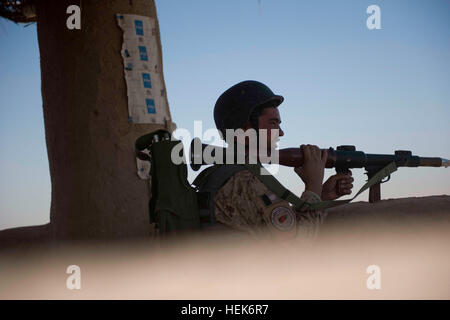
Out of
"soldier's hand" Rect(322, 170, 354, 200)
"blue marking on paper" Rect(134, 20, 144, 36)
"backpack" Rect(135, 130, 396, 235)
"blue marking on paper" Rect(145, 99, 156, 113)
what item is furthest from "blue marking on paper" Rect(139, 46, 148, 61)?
"soldier's hand" Rect(322, 170, 354, 200)

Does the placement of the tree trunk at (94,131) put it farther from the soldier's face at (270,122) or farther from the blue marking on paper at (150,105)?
the soldier's face at (270,122)

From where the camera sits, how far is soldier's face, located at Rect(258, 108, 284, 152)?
11.9 ft

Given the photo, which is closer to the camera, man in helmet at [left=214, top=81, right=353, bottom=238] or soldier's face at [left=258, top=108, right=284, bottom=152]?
man in helmet at [left=214, top=81, right=353, bottom=238]

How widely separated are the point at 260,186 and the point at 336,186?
0.88 m

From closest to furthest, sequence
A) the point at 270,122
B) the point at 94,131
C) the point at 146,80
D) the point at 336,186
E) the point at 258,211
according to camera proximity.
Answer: the point at 258,211 → the point at 270,122 → the point at 336,186 → the point at 94,131 → the point at 146,80

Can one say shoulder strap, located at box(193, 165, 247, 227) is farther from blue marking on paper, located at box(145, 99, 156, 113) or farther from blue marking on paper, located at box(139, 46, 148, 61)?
blue marking on paper, located at box(139, 46, 148, 61)

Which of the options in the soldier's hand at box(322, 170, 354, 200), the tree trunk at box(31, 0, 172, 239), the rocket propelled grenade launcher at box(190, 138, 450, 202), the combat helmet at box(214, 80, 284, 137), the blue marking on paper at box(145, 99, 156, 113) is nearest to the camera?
the rocket propelled grenade launcher at box(190, 138, 450, 202)

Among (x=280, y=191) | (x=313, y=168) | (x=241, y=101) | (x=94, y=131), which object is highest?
(x=241, y=101)

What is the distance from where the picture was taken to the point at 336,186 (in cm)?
395

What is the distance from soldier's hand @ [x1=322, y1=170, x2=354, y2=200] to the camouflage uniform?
1.67 ft

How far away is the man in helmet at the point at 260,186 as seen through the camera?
3271 millimetres

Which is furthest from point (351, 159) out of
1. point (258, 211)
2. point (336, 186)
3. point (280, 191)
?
point (258, 211)

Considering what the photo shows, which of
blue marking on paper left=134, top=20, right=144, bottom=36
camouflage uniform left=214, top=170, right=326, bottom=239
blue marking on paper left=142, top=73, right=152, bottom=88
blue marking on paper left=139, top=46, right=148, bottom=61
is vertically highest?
blue marking on paper left=134, top=20, right=144, bottom=36

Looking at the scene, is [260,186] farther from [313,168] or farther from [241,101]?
[241,101]
